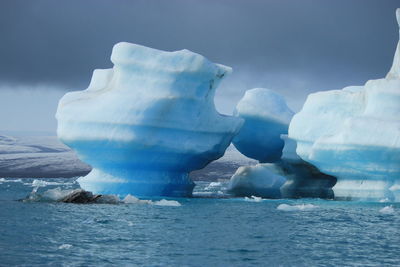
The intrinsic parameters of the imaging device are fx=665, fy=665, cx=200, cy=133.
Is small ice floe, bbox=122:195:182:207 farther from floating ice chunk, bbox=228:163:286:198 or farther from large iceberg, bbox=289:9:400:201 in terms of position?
floating ice chunk, bbox=228:163:286:198

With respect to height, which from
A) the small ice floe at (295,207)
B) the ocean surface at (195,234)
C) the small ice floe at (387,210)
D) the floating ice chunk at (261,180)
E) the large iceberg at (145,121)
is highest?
the large iceberg at (145,121)

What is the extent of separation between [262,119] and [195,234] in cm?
1459

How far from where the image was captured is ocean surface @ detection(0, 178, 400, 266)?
12.3 m

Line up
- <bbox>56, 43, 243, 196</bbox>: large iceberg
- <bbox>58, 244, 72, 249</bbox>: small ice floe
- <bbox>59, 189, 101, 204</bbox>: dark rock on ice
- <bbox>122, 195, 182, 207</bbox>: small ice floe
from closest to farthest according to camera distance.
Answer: <bbox>58, 244, 72, 249</bbox>: small ice floe < <bbox>122, 195, 182, 207</bbox>: small ice floe < <bbox>59, 189, 101, 204</bbox>: dark rock on ice < <bbox>56, 43, 243, 196</bbox>: large iceberg

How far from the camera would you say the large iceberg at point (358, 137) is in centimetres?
2345

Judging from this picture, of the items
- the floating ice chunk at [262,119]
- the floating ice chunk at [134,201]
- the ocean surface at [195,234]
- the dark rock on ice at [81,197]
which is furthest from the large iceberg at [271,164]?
the dark rock on ice at [81,197]

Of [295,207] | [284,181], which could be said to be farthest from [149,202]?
[284,181]

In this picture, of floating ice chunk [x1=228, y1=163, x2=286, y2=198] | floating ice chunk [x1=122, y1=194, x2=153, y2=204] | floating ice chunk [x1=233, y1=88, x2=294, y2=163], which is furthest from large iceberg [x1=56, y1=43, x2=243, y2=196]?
floating ice chunk [x1=228, y1=163, x2=286, y2=198]

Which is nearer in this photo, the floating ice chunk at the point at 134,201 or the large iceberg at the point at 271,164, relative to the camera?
the floating ice chunk at the point at 134,201

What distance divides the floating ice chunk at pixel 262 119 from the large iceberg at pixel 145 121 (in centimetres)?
312

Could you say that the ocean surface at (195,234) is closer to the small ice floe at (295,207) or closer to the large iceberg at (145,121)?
the small ice floe at (295,207)

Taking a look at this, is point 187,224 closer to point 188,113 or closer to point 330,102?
point 188,113

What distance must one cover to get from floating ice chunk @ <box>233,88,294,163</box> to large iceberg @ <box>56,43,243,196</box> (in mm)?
3124

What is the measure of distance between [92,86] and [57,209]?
806cm
